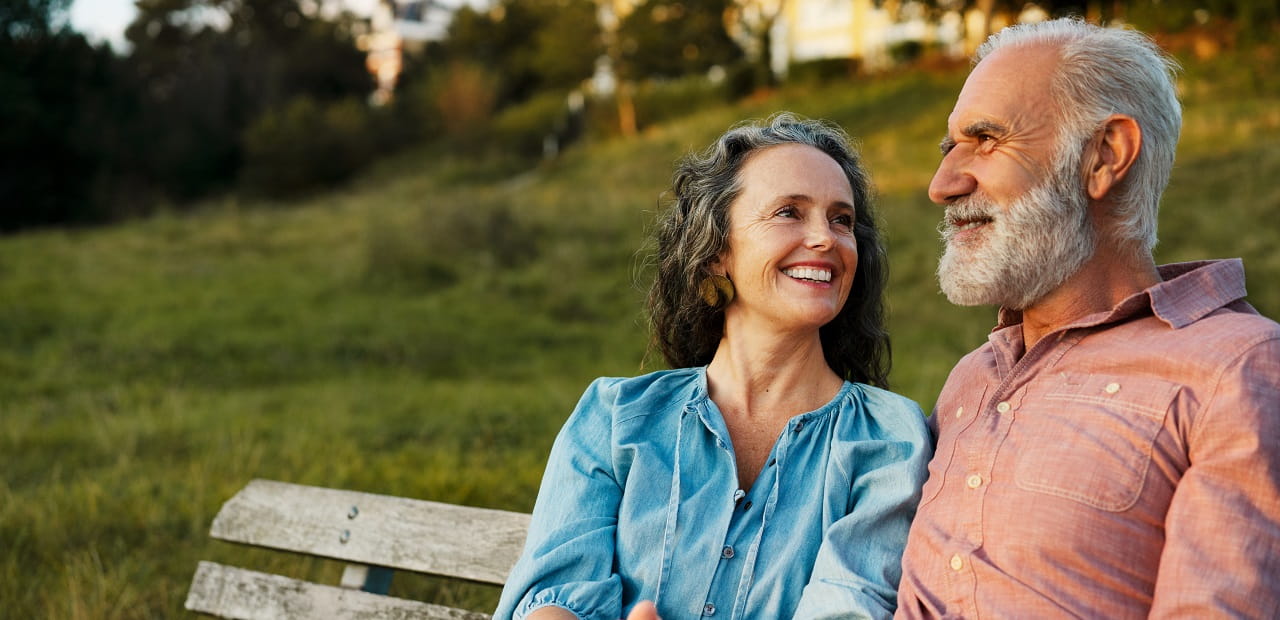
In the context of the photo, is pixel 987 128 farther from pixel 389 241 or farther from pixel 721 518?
pixel 389 241

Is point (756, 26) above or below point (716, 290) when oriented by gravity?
above

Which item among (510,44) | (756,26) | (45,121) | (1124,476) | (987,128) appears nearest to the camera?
(1124,476)

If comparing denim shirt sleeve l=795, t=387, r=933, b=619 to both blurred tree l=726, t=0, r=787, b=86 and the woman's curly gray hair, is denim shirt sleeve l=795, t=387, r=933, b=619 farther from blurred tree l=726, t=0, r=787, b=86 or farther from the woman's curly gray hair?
blurred tree l=726, t=0, r=787, b=86

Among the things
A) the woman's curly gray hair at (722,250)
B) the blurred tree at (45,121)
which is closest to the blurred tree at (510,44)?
the blurred tree at (45,121)

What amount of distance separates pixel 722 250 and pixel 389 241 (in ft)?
42.9

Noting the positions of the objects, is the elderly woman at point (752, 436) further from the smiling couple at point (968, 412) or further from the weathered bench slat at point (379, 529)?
the weathered bench slat at point (379, 529)

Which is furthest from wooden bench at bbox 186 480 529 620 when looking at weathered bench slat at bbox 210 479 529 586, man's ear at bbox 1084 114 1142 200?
man's ear at bbox 1084 114 1142 200

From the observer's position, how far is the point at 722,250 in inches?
117

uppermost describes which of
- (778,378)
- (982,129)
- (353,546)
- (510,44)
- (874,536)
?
(510,44)

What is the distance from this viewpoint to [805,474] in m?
2.66

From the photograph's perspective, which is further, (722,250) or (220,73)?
(220,73)

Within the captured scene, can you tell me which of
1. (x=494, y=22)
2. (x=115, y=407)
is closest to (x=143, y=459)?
(x=115, y=407)

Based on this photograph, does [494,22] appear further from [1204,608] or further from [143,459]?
[1204,608]

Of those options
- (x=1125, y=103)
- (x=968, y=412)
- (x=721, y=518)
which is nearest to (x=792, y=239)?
(x=968, y=412)
